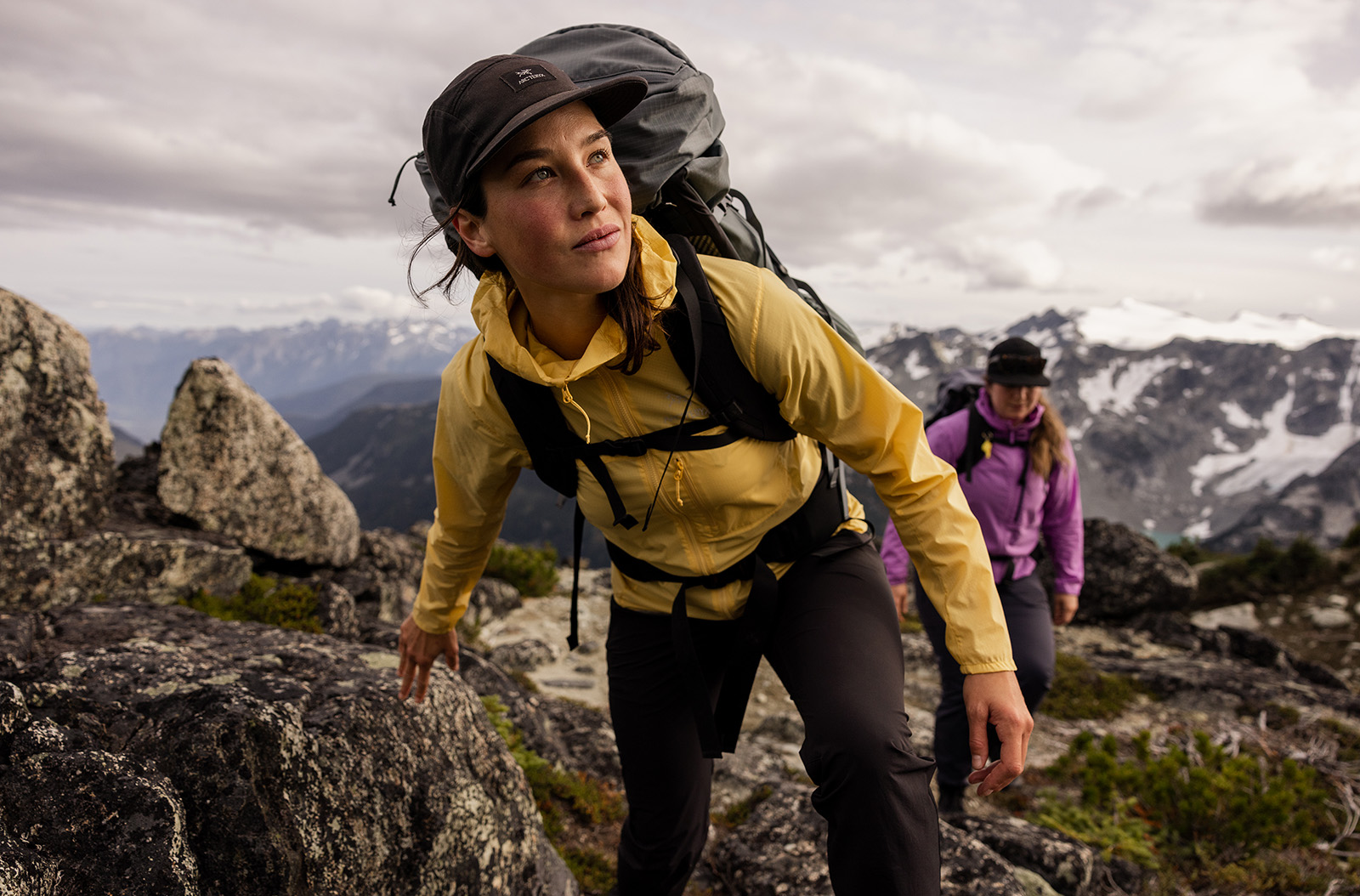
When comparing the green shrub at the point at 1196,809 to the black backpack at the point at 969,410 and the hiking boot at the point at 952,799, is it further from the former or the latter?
the black backpack at the point at 969,410

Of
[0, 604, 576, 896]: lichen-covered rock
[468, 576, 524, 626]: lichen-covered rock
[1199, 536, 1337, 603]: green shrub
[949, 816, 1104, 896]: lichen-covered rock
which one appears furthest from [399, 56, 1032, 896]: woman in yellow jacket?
[1199, 536, 1337, 603]: green shrub

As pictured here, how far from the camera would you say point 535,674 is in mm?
12234

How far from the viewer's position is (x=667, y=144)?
3129 millimetres

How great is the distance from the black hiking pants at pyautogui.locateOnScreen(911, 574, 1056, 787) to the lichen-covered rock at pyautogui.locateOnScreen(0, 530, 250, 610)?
29.2 feet

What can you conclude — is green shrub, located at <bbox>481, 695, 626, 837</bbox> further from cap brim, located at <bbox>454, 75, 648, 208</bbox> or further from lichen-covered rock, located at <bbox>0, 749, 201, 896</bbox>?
cap brim, located at <bbox>454, 75, 648, 208</bbox>

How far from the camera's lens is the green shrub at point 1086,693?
38.9 feet

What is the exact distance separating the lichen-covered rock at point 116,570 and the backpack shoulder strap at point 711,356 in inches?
342

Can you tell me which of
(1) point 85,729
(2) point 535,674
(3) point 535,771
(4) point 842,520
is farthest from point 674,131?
(2) point 535,674

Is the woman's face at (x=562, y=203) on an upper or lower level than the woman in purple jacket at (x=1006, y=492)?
upper

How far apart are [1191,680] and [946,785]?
9.22 m

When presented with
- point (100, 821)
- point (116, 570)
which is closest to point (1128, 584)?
point (116, 570)

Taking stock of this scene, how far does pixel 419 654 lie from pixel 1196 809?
7149 millimetres

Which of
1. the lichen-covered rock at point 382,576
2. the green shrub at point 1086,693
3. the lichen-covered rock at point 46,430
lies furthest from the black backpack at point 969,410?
the lichen-covered rock at point 46,430

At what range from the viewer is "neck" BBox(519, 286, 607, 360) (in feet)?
9.99
